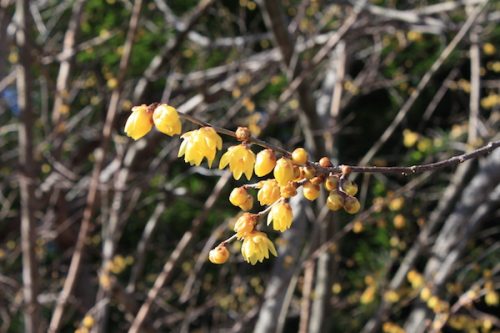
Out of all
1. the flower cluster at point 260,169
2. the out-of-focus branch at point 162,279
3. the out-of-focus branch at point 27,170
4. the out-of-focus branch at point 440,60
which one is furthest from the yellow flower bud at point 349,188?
the out-of-focus branch at point 27,170

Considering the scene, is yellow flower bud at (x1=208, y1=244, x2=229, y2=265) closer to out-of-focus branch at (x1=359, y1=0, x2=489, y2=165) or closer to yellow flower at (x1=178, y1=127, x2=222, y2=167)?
yellow flower at (x1=178, y1=127, x2=222, y2=167)

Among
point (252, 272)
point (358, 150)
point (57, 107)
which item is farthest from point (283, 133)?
point (57, 107)

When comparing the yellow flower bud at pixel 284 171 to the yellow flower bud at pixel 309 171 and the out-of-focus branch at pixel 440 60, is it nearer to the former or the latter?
the yellow flower bud at pixel 309 171

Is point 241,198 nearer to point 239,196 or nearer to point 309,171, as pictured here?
point 239,196

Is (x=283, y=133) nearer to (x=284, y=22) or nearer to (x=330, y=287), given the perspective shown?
(x=330, y=287)

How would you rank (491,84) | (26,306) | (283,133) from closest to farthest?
1. (26,306)
2. (491,84)
3. (283,133)

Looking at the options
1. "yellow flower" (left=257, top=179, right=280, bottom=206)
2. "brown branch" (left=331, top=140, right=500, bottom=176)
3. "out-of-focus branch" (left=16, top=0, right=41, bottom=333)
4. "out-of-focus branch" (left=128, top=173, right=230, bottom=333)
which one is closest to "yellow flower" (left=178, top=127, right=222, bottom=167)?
"yellow flower" (left=257, top=179, right=280, bottom=206)

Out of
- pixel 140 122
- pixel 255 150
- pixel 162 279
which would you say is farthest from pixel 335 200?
pixel 162 279
